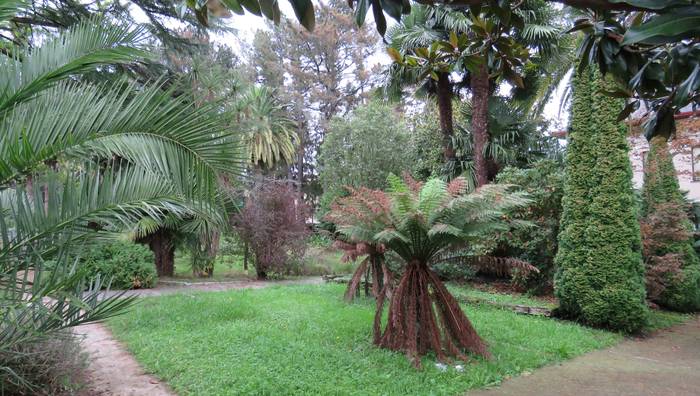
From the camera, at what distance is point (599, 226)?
7.25 metres

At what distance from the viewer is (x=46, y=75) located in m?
2.73

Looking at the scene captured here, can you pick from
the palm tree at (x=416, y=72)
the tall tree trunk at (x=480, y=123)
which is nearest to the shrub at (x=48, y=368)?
the palm tree at (x=416, y=72)

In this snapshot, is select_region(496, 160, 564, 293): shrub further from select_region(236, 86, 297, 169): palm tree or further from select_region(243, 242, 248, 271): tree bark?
select_region(236, 86, 297, 169): palm tree

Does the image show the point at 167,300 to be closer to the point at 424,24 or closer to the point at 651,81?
the point at 651,81

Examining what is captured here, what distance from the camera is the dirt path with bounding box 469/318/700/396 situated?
439cm

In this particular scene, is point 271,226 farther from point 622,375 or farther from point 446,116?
point 622,375

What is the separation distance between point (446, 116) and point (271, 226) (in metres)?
6.35

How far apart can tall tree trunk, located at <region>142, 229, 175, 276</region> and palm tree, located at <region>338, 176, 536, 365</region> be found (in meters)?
8.78

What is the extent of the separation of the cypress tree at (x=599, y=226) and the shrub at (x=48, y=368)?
7.01m

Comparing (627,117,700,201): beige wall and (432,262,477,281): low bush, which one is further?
(432,262,477,281): low bush

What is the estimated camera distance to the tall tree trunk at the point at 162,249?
40.3 ft

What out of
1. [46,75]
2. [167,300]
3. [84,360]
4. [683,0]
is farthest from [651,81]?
[167,300]

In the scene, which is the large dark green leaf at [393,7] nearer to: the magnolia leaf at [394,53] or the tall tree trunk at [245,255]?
the magnolia leaf at [394,53]

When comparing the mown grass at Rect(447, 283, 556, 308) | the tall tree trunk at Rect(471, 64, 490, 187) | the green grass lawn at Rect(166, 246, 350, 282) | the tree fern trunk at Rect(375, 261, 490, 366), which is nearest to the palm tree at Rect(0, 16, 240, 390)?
the tree fern trunk at Rect(375, 261, 490, 366)
